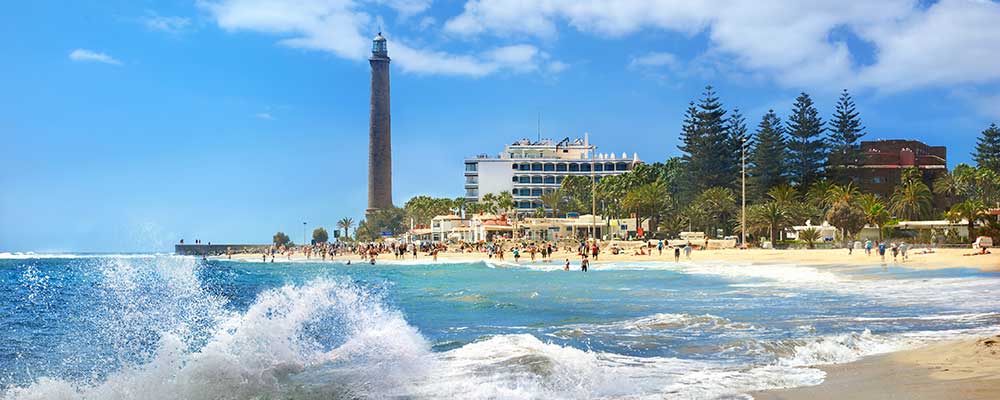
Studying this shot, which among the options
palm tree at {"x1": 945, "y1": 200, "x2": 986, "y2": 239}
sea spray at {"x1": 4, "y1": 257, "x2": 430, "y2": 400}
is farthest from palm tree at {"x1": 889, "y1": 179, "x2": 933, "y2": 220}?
sea spray at {"x1": 4, "y1": 257, "x2": 430, "y2": 400}

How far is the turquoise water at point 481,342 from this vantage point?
27.5 feet

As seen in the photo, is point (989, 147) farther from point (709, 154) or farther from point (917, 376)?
point (917, 376)

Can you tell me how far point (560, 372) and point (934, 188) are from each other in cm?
7214

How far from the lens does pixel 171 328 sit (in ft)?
46.5

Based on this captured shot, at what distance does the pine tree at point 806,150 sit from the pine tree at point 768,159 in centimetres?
81

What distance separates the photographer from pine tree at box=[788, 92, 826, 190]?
7006 centimetres

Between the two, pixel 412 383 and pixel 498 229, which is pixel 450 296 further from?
pixel 498 229

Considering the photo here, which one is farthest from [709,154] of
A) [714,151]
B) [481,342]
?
[481,342]

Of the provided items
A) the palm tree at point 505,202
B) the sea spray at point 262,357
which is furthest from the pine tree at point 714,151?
the sea spray at point 262,357

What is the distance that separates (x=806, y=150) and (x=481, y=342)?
6428 cm

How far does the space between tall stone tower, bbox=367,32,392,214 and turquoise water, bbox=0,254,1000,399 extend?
303 ft

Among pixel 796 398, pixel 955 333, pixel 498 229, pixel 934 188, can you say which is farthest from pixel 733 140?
pixel 796 398

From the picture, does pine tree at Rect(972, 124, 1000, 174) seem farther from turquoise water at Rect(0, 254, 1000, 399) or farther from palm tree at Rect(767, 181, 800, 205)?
turquoise water at Rect(0, 254, 1000, 399)

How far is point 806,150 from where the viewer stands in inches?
2758
